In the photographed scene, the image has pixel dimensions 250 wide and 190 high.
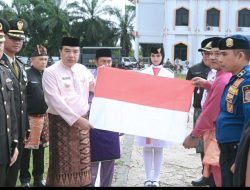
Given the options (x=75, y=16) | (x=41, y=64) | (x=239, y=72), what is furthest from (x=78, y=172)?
(x=75, y=16)

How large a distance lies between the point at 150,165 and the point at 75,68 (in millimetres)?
1926

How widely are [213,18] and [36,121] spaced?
47.8 meters

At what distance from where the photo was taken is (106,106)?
510cm

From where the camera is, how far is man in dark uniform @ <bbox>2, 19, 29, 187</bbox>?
444 centimetres

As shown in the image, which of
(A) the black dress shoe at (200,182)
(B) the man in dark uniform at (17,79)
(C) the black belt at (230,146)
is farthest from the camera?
(A) the black dress shoe at (200,182)

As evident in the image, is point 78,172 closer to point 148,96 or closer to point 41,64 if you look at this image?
point 148,96

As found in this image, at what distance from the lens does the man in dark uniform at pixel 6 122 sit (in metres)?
3.75

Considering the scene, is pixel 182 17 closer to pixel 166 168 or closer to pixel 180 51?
pixel 180 51

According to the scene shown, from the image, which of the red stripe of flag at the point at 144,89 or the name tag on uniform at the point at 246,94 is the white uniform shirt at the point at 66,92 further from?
the name tag on uniform at the point at 246,94

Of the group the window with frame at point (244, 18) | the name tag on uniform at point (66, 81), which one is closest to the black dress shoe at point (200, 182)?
the name tag on uniform at point (66, 81)

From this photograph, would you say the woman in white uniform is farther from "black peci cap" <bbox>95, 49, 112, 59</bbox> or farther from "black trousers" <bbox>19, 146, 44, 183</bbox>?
"black trousers" <bbox>19, 146, 44, 183</bbox>

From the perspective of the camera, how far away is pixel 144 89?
17.2 feet

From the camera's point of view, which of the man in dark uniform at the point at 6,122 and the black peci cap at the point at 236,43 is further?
the man in dark uniform at the point at 6,122

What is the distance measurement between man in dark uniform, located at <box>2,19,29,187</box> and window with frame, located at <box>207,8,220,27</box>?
48.0m
